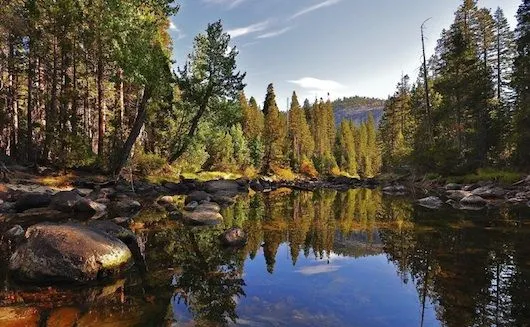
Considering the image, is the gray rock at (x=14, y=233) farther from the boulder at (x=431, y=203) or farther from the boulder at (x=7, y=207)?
the boulder at (x=431, y=203)

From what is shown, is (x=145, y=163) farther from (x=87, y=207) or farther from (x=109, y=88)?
(x=87, y=207)

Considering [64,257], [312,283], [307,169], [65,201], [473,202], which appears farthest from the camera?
[307,169]

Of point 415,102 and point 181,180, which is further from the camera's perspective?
point 415,102

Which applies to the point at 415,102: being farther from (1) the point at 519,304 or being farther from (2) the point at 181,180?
(1) the point at 519,304

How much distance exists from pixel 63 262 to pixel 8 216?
894 cm

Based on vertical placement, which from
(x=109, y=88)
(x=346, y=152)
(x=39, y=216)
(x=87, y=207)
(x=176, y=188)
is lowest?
(x=39, y=216)

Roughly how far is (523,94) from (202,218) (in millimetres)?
26142

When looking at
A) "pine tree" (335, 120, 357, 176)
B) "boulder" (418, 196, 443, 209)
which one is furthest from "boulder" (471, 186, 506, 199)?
"pine tree" (335, 120, 357, 176)

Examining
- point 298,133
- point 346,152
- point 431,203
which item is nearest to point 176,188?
point 431,203

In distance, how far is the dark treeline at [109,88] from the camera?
22641mm

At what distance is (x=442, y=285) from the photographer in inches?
291

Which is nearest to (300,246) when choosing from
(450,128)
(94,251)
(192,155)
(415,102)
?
(94,251)

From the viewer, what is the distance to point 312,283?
8258 mm

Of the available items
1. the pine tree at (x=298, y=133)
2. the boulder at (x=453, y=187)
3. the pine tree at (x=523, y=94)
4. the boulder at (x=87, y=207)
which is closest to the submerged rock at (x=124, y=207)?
the boulder at (x=87, y=207)
